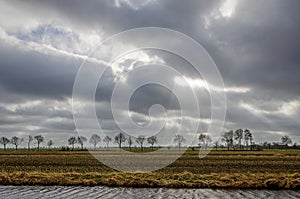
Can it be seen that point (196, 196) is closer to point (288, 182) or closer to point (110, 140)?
point (288, 182)

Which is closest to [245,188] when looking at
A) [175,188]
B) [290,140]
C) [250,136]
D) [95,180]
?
[175,188]

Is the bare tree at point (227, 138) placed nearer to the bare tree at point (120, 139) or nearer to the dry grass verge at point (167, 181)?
the bare tree at point (120, 139)

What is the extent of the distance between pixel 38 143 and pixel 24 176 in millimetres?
164171

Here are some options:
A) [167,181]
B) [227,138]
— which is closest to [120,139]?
[227,138]

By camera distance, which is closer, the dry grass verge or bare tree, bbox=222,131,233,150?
the dry grass verge

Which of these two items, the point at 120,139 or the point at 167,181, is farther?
the point at 120,139

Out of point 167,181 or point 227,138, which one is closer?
point 167,181

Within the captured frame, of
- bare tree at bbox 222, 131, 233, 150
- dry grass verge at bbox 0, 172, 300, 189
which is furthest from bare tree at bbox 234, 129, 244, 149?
dry grass verge at bbox 0, 172, 300, 189

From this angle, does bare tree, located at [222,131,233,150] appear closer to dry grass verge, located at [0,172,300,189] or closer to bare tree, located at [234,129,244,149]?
bare tree, located at [234,129,244,149]

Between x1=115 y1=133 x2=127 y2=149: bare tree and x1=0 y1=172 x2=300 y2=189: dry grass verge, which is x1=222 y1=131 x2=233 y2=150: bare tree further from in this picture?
x1=0 y1=172 x2=300 y2=189: dry grass verge

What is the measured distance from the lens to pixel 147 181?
24.7 m

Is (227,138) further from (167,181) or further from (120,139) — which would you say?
(167,181)

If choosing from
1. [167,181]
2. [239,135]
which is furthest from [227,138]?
[167,181]

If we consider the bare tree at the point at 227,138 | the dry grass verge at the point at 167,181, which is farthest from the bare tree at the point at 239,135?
the dry grass verge at the point at 167,181
